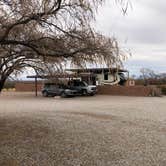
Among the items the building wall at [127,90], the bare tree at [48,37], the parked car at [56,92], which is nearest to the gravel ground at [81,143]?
the bare tree at [48,37]

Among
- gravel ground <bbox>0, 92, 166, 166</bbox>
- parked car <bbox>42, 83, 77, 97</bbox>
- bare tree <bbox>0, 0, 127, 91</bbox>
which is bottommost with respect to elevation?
gravel ground <bbox>0, 92, 166, 166</bbox>

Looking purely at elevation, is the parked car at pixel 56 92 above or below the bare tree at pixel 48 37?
below

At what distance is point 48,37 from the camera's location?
1041 cm

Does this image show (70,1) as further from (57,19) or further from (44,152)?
(44,152)

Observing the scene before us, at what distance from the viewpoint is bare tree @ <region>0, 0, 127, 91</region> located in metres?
9.33

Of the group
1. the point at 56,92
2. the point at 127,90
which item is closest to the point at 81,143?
the point at 56,92

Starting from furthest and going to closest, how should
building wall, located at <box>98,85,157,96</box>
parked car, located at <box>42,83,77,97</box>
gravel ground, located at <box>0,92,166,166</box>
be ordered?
building wall, located at <box>98,85,157,96</box> < parked car, located at <box>42,83,77,97</box> < gravel ground, located at <box>0,92,166,166</box>

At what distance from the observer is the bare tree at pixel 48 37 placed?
9.33m

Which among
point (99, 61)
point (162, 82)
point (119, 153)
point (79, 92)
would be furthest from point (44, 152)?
point (162, 82)

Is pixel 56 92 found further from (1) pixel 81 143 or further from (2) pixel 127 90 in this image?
(1) pixel 81 143

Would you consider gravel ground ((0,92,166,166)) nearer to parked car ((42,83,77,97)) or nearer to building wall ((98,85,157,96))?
parked car ((42,83,77,97))

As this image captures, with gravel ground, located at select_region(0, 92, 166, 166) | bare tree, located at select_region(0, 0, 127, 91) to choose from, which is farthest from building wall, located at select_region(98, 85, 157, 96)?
bare tree, located at select_region(0, 0, 127, 91)

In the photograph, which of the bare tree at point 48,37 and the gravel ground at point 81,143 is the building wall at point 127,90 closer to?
the gravel ground at point 81,143

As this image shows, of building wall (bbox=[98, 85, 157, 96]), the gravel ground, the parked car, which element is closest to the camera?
the gravel ground
